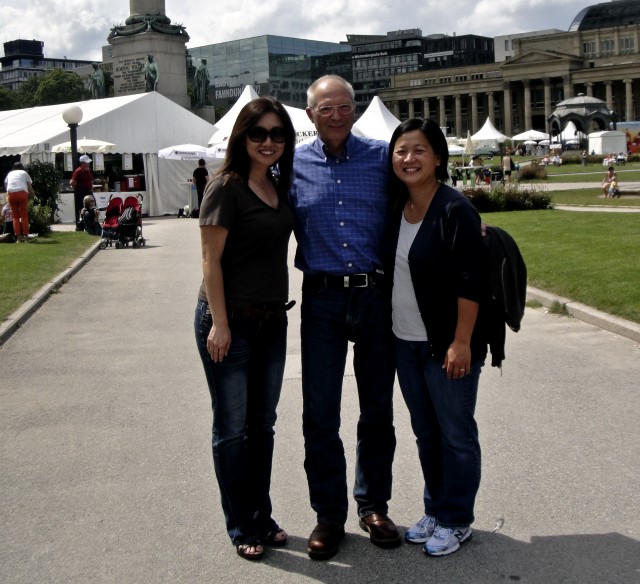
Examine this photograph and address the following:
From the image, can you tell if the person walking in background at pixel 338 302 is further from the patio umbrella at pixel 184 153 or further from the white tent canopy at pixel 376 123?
the white tent canopy at pixel 376 123

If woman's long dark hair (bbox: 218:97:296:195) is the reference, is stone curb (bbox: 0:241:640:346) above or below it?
below

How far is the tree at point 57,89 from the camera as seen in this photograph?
113 metres

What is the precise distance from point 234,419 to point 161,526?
2.68ft

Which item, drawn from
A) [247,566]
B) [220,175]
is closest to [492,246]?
[220,175]

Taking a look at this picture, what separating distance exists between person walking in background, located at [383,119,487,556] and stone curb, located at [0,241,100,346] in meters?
6.81

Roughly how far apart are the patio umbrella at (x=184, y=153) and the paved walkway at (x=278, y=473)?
21335mm

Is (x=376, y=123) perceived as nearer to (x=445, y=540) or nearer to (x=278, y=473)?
(x=278, y=473)

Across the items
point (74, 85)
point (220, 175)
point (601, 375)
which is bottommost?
point (601, 375)

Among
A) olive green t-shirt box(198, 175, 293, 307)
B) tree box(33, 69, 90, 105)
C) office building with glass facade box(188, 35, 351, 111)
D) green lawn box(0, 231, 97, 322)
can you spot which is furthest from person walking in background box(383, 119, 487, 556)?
office building with glass facade box(188, 35, 351, 111)

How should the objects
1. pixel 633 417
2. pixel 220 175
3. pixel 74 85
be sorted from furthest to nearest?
pixel 74 85 < pixel 633 417 < pixel 220 175

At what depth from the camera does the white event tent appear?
3159cm

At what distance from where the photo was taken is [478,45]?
182m

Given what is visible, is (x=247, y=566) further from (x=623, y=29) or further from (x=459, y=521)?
(x=623, y=29)

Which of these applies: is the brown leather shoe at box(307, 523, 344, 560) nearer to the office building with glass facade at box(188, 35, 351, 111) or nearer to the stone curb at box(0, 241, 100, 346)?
Result: the stone curb at box(0, 241, 100, 346)
